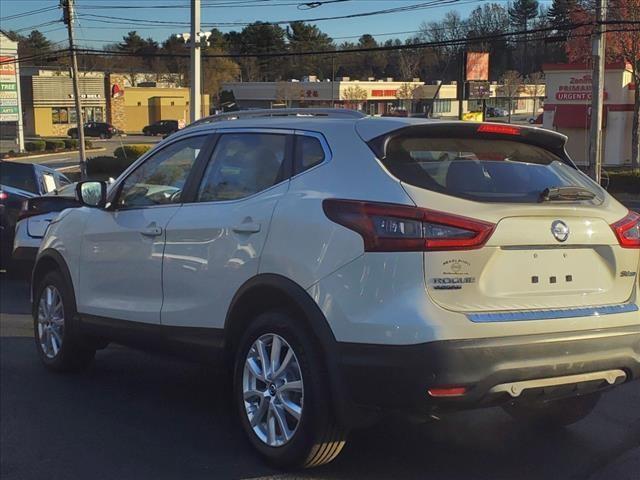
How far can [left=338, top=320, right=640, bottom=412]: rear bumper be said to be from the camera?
3.36 meters

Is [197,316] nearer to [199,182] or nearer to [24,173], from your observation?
[199,182]

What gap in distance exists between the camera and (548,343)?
3541mm

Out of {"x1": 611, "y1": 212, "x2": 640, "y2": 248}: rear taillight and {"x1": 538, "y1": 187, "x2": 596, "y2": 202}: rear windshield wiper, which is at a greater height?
{"x1": 538, "y1": 187, "x2": 596, "y2": 202}: rear windshield wiper

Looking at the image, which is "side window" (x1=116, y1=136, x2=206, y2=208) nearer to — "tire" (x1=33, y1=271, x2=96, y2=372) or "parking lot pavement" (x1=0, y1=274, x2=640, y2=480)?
"tire" (x1=33, y1=271, x2=96, y2=372)

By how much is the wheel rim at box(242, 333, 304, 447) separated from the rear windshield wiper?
1.51 meters

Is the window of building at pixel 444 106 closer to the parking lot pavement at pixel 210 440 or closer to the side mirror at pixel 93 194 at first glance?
the side mirror at pixel 93 194

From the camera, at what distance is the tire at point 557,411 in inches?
181

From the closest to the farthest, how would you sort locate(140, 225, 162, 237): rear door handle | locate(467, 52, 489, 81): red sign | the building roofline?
locate(140, 225, 162, 237): rear door handle < the building roofline < locate(467, 52, 489, 81): red sign

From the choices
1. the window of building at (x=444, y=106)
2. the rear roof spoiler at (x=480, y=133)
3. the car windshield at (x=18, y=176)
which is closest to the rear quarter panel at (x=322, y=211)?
the rear roof spoiler at (x=480, y=133)

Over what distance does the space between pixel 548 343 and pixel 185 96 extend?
91.4 meters

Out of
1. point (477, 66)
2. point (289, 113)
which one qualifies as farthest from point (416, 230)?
point (477, 66)

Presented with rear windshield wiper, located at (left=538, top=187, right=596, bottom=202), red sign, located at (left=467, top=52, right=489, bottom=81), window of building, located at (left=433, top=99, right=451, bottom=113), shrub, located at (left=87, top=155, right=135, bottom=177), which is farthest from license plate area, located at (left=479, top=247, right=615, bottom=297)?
window of building, located at (left=433, top=99, right=451, bottom=113)

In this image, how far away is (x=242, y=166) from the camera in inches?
176

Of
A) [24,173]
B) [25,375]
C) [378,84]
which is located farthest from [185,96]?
[25,375]
